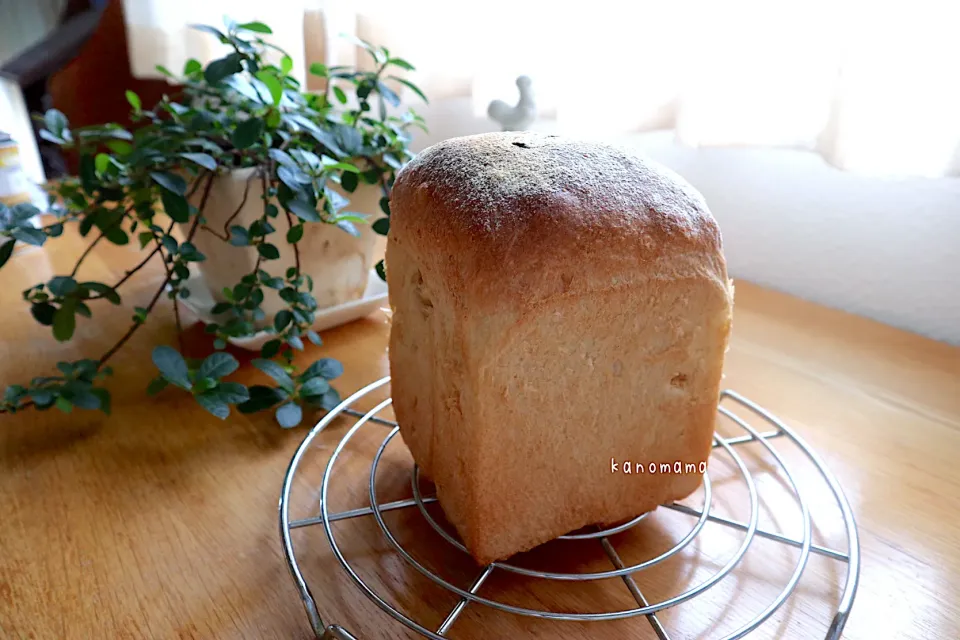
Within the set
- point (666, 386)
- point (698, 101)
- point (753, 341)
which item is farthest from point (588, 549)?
point (698, 101)

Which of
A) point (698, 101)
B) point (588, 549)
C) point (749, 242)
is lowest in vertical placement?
point (588, 549)

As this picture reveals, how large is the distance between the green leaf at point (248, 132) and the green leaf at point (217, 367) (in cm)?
24

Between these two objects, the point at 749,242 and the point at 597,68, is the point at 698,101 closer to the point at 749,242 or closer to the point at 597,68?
the point at 597,68

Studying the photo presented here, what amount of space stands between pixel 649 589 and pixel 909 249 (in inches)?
28.2

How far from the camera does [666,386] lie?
0.54m

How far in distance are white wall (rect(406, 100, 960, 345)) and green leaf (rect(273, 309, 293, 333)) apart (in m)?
0.75

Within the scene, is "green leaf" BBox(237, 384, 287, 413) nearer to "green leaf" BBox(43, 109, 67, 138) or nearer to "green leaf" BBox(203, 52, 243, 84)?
"green leaf" BBox(203, 52, 243, 84)

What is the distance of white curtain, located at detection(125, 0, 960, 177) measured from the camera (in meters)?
0.75

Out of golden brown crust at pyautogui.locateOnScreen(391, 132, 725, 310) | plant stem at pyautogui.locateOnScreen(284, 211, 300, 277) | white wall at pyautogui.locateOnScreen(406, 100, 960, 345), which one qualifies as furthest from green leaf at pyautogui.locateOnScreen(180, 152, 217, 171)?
white wall at pyautogui.locateOnScreen(406, 100, 960, 345)

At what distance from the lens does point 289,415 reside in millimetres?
705

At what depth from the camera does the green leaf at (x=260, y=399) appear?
2.37 ft

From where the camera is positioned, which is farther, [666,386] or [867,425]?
Answer: [867,425]

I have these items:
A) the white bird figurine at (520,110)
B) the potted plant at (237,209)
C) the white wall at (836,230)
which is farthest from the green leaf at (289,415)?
the white wall at (836,230)

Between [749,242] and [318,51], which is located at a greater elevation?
[318,51]
